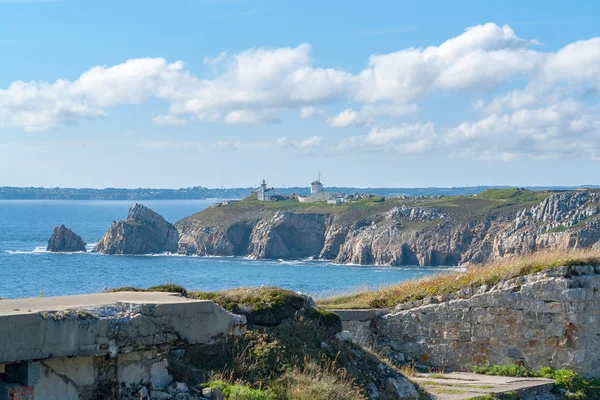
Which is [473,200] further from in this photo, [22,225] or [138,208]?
[22,225]

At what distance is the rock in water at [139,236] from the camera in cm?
14004

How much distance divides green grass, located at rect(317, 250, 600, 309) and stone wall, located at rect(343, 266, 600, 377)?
164 mm

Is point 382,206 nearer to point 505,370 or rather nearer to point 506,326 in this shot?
point 506,326

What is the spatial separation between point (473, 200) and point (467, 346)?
143 m

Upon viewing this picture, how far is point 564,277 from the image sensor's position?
14.7 m

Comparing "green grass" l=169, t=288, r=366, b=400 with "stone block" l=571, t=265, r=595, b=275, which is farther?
"stone block" l=571, t=265, r=595, b=275

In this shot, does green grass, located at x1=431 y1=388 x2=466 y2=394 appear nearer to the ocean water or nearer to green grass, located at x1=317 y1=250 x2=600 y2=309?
green grass, located at x1=317 y1=250 x2=600 y2=309

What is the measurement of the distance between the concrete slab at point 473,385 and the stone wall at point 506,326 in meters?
0.77

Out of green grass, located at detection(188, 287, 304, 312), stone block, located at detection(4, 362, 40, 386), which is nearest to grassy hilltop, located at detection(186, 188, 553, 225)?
green grass, located at detection(188, 287, 304, 312)

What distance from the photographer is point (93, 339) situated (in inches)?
290

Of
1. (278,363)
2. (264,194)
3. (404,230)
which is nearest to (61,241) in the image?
(404,230)

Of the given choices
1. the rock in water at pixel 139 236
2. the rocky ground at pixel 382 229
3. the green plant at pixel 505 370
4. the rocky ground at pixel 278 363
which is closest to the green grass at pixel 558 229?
the rocky ground at pixel 382 229

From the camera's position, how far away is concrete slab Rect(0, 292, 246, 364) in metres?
6.79

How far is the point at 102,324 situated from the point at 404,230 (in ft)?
445
